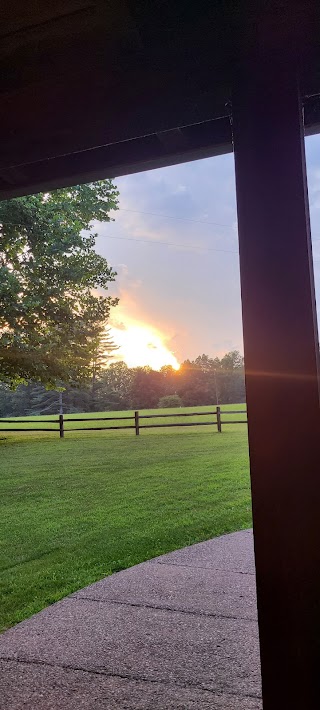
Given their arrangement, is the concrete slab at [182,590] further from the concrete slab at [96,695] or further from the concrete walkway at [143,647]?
the concrete slab at [96,695]

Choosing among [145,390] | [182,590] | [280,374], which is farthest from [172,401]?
[280,374]

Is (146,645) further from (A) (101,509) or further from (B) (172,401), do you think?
(B) (172,401)

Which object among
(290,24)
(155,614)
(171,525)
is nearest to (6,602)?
(155,614)

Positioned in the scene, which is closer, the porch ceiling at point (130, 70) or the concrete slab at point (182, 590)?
the porch ceiling at point (130, 70)

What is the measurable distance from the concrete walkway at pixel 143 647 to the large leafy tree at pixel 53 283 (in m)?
9.40

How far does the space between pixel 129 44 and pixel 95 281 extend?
38.8 feet

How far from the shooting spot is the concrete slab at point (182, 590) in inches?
99.2

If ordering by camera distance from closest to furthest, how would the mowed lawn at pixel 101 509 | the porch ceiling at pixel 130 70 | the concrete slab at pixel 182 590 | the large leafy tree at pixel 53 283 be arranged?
the porch ceiling at pixel 130 70 → the concrete slab at pixel 182 590 → the mowed lawn at pixel 101 509 → the large leafy tree at pixel 53 283

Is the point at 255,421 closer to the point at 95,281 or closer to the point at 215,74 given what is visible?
the point at 215,74

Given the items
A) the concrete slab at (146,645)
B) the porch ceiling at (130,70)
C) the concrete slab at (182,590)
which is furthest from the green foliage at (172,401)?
the porch ceiling at (130,70)

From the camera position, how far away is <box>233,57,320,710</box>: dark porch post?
110cm

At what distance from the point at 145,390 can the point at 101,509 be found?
73.8 feet

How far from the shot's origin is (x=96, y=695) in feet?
5.79

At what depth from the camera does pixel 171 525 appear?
475 centimetres
